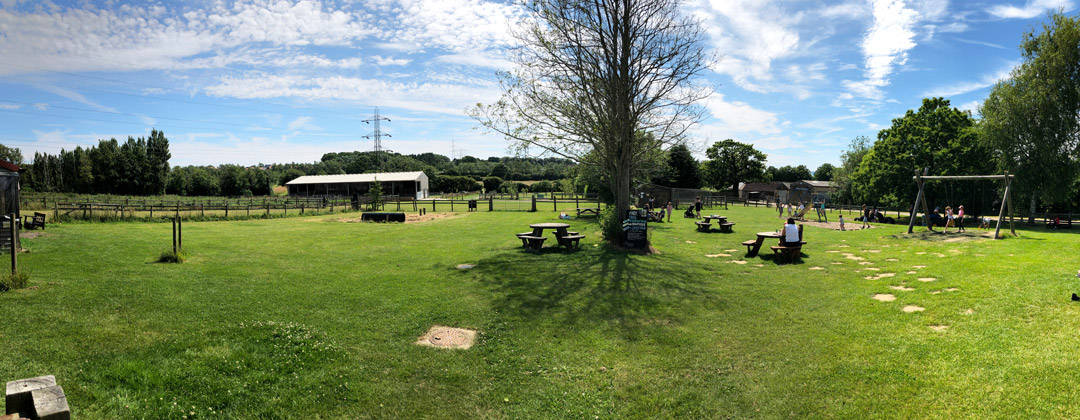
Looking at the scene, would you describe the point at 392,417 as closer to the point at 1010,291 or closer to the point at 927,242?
the point at 1010,291

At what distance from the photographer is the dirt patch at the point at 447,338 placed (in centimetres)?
638

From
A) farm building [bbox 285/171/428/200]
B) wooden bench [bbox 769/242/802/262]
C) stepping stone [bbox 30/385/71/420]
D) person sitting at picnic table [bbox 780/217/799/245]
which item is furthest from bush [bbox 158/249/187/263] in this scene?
farm building [bbox 285/171/428/200]

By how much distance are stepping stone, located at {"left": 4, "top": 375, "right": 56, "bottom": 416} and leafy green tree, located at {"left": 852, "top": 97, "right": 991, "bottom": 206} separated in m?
41.2

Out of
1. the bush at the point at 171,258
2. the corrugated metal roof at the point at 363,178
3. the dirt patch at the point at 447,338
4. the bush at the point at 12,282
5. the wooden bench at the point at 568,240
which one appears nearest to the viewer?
the dirt patch at the point at 447,338

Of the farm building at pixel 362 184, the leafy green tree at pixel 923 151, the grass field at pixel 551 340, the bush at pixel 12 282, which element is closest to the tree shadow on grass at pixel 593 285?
the grass field at pixel 551 340

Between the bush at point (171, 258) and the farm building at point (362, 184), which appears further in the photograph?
the farm building at point (362, 184)

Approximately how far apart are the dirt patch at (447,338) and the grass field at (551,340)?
179 mm

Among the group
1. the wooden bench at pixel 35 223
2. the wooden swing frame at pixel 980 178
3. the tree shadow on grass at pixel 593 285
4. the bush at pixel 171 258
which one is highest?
the wooden swing frame at pixel 980 178

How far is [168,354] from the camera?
18.3ft

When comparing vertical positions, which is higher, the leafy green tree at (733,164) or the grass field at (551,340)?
the leafy green tree at (733,164)

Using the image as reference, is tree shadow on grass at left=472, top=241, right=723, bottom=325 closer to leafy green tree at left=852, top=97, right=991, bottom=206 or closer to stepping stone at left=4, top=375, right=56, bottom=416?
stepping stone at left=4, top=375, right=56, bottom=416

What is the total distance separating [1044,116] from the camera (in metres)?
27.8

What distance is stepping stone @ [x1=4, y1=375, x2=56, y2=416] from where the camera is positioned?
3123 millimetres

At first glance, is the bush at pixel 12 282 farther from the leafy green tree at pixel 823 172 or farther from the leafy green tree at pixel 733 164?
the leafy green tree at pixel 823 172
